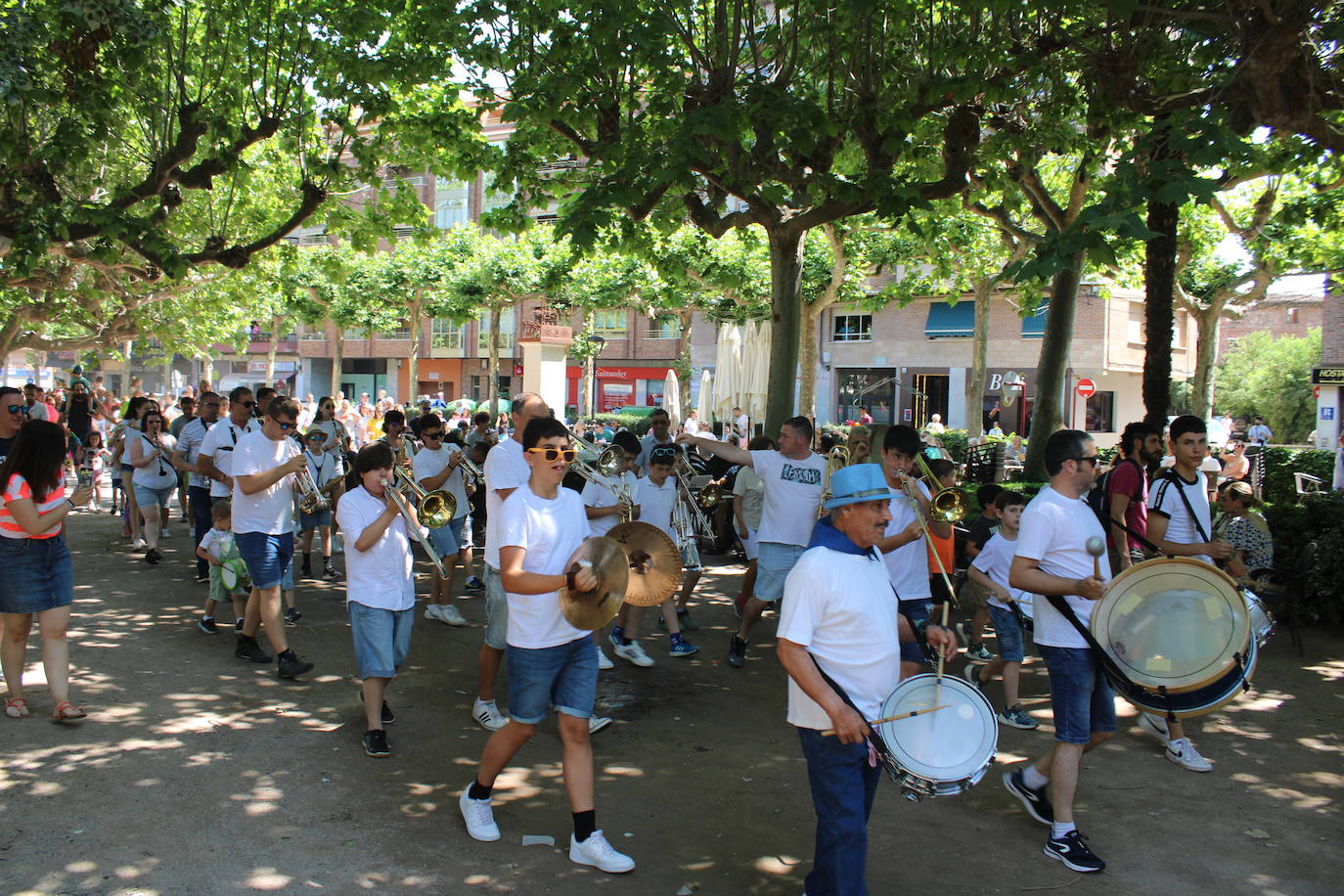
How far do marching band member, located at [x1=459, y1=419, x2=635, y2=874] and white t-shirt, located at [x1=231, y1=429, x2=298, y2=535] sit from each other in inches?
118

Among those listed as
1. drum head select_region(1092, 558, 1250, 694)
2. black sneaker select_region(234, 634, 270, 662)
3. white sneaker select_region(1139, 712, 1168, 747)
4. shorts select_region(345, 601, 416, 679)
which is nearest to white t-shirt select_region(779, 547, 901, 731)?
drum head select_region(1092, 558, 1250, 694)

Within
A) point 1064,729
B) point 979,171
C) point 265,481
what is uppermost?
point 979,171

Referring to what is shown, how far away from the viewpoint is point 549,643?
4.09m

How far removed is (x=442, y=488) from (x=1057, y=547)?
18.6 ft

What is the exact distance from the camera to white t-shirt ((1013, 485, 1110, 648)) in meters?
4.35

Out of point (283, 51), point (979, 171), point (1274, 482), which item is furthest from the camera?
point (1274, 482)

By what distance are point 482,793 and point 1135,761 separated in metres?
3.60

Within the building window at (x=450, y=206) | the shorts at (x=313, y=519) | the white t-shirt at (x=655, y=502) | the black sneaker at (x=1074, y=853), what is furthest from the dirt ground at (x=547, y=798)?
the building window at (x=450, y=206)

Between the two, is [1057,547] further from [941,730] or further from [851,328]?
[851,328]

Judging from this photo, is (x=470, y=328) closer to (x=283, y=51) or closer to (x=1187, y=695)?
(x=283, y=51)

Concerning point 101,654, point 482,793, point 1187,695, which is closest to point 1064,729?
point 1187,695

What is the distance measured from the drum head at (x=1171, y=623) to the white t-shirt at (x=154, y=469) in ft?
30.3

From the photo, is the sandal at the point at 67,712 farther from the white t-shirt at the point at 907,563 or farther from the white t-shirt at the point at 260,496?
the white t-shirt at the point at 907,563

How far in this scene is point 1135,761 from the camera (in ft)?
18.2
